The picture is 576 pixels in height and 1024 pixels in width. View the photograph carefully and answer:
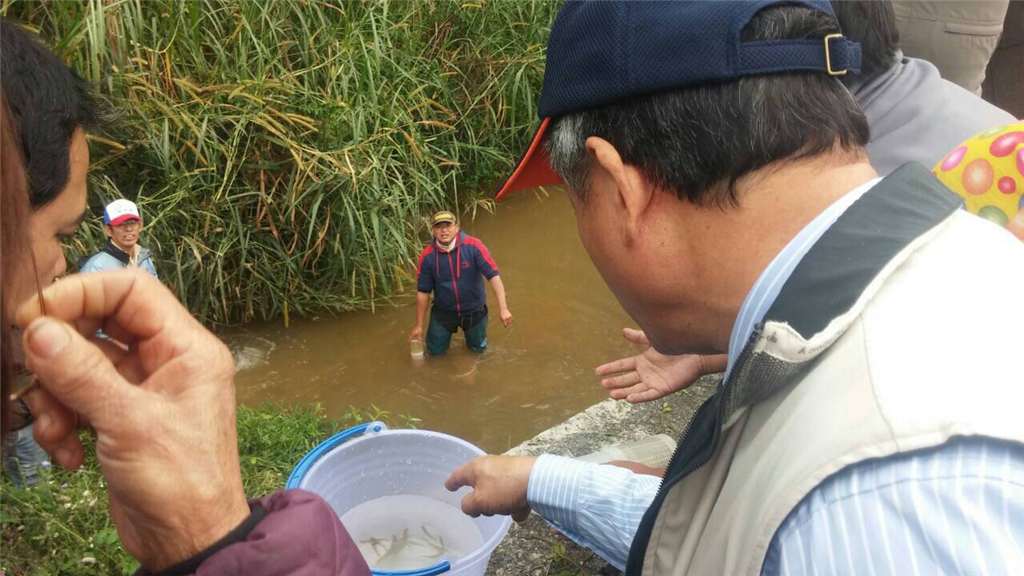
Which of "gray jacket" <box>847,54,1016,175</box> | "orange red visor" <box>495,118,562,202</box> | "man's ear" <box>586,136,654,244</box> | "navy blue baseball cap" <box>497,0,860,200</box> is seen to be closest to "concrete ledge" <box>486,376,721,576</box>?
"orange red visor" <box>495,118,562,202</box>

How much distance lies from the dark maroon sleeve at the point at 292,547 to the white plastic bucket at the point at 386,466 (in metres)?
1.18

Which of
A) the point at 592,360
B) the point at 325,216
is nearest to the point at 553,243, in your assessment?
the point at 592,360

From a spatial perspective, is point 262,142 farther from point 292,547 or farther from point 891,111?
point 292,547

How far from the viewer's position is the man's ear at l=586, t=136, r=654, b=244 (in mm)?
1253

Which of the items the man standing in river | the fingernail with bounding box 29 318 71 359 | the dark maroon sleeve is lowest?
the man standing in river

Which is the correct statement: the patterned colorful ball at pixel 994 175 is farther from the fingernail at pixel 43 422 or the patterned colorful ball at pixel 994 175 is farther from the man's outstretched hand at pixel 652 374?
the fingernail at pixel 43 422

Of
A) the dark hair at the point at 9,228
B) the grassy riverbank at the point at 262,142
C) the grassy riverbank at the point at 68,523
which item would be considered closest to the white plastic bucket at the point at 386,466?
the grassy riverbank at the point at 68,523

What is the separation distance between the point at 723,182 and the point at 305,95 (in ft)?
13.3

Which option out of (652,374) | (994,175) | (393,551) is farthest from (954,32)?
(393,551)

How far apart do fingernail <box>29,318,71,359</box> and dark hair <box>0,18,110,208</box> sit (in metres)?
1.28

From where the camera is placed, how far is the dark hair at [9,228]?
88 cm

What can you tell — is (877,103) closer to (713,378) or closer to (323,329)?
(713,378)

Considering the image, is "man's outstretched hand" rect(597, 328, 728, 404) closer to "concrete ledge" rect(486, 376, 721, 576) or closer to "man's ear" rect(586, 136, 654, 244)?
"concrete ledge" rect(486, 376, 721, 576)

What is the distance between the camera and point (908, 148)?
224cm
